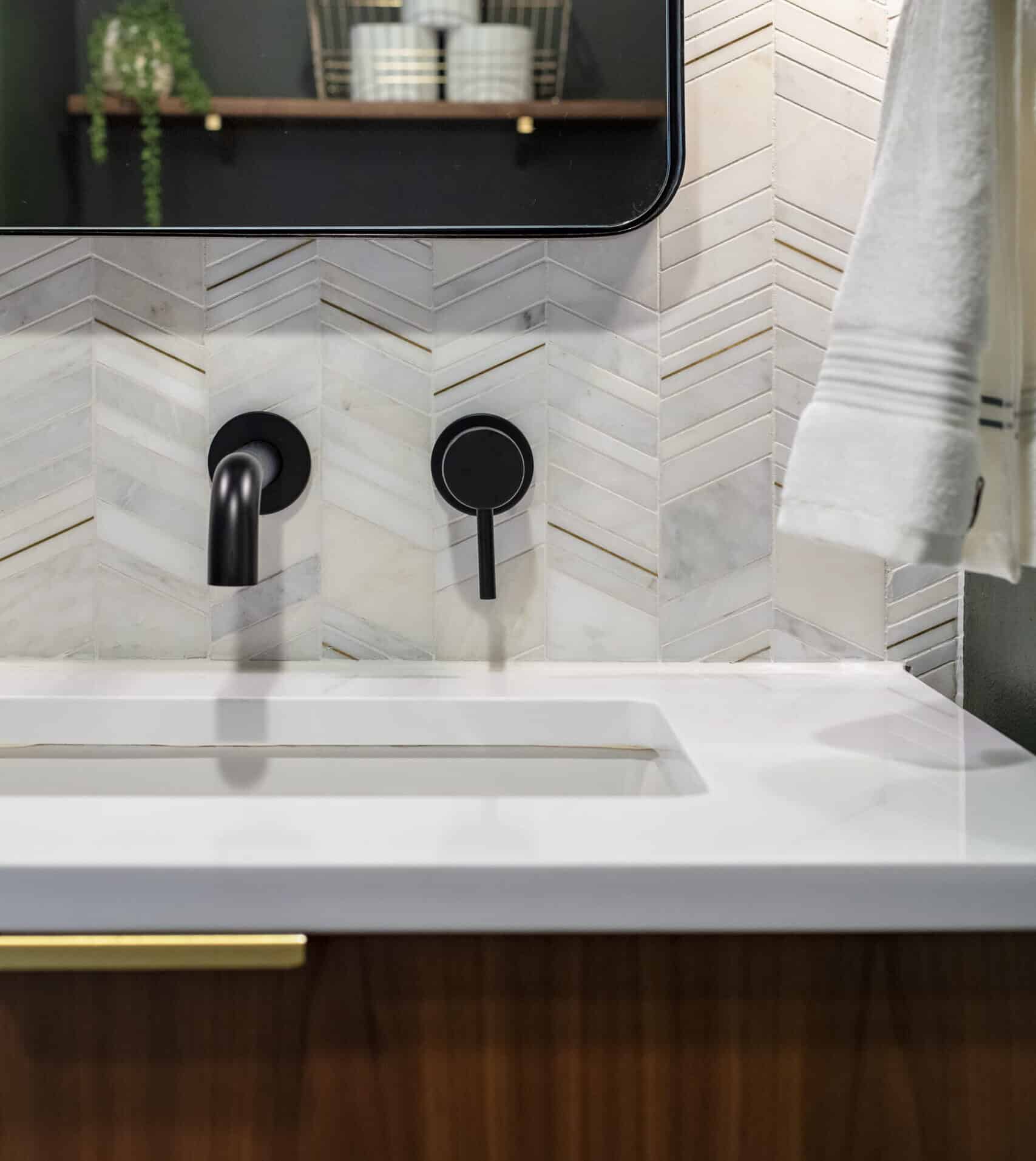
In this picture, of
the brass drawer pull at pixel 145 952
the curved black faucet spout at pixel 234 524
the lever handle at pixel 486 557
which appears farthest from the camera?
the lever handle at pixel 486 557

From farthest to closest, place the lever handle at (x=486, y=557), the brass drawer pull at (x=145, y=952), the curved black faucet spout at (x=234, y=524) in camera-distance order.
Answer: the lever handle at (x=486, y=557) < the curved black faucet spout at (x=234, y=524) < the brass drawer pull at (x=145, y=952)

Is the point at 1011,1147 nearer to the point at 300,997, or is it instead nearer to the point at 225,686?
the point at 300,997

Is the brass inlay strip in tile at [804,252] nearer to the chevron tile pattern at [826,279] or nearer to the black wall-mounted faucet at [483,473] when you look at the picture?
the chevron tile pattern at [826,279]

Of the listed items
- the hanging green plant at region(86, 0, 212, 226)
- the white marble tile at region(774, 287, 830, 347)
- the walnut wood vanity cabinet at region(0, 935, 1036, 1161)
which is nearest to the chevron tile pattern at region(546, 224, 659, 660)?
the white marble tile at region(774, 287, 830, 347)

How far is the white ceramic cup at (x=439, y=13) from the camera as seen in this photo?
2.76 feet

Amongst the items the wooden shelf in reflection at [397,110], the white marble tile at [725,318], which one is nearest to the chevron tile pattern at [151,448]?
the wooden shelf in reflection at [397,110]

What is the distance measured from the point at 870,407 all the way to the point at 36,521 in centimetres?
68

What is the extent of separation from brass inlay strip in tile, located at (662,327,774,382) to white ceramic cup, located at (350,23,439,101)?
0.95 feet

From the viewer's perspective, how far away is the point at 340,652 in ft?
2.94

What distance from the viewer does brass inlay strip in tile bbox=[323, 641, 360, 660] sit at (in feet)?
2.94

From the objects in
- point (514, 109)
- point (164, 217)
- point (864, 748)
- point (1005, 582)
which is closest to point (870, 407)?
point (864, 748)

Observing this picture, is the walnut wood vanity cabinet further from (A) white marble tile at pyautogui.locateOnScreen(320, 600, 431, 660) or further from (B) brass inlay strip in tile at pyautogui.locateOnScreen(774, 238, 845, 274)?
Result: (B) brass inlay strip in tile at pyautogui.locateOnScreen(774, 238, 845, 274)

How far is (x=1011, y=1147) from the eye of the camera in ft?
1.49

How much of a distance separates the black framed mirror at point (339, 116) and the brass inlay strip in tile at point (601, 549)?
0.78ft
